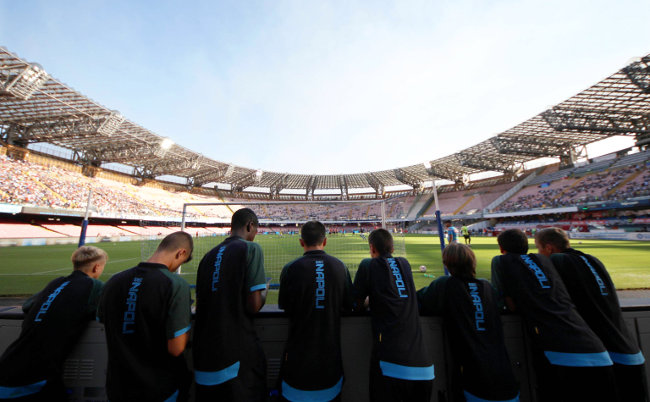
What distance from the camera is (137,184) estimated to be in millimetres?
43844

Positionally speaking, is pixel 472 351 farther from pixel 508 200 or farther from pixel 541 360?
pixel 508 200

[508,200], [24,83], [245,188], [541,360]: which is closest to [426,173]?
[508,200]

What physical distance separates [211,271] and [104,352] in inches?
56.3

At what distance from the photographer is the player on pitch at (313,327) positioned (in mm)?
1680

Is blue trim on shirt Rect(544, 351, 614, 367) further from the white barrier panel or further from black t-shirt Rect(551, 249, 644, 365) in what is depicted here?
the white barrier panel

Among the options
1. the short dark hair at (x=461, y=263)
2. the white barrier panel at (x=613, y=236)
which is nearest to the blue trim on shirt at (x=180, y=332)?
the short dark hair at (x=461, y=263)

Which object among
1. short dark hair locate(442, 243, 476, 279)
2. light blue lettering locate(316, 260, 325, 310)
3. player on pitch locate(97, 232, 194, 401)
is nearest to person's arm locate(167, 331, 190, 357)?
player on pitch locate(97, 232, 194, 401)

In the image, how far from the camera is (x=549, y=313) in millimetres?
1907

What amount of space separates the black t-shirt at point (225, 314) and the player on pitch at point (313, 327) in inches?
10.3

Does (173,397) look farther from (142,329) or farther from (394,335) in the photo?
(394,335)

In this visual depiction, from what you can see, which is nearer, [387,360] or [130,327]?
[130,327]

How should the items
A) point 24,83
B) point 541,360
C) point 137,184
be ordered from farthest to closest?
point 137,184 < point 24,83 < point 541,360

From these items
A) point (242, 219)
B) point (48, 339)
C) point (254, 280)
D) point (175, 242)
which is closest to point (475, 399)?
point (254, 280)

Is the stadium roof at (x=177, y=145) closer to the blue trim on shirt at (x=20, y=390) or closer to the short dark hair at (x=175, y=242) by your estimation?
the blue trim on shirt at (x=20, y=390)
